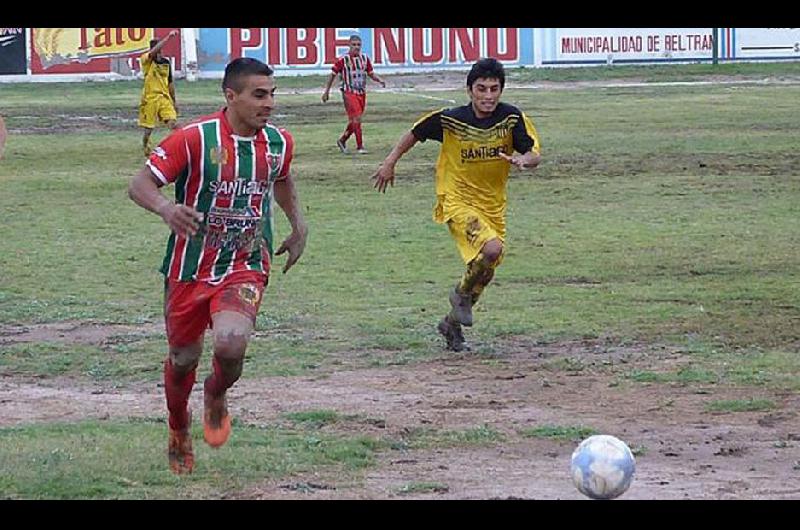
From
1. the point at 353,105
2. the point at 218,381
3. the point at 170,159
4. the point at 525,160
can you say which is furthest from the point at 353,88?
the point at 170,159

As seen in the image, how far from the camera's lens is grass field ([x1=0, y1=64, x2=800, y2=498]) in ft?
28.1

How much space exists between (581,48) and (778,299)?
3946 cm

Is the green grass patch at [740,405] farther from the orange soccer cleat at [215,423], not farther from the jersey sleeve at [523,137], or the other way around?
the orange soccer cleat at [215,423]

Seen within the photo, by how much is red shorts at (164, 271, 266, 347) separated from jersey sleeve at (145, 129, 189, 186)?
1.66 feet

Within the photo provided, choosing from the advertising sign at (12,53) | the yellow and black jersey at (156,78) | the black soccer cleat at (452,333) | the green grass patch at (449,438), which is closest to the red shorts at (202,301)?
the green grass patch at (449,438)

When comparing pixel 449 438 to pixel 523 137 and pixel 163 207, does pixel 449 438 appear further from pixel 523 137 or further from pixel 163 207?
pixel 523 137

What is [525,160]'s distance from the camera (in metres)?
11.1

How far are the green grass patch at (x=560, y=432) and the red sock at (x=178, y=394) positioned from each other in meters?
1.82

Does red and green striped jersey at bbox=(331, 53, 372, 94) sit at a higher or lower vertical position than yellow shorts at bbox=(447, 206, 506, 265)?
higher

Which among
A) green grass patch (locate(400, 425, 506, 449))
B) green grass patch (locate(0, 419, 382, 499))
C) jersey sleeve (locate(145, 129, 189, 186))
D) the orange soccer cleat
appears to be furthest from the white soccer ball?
jersey sleeve (locate(145, 129, 189, 186))

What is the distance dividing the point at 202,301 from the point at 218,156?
0.66 metres

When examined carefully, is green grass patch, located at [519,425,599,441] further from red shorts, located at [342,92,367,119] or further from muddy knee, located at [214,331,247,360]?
red shorts, located at [342,92,367,119]

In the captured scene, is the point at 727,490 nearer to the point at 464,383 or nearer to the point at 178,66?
the point at 464,383
